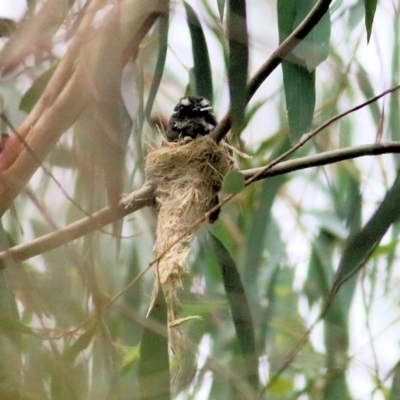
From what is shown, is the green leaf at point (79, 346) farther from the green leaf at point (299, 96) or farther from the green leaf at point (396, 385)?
the green leaf at point (396, 385)

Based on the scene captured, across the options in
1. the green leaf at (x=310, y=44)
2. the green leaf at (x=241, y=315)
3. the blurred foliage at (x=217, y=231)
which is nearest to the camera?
the blurred foliage at (x=217, y=231)

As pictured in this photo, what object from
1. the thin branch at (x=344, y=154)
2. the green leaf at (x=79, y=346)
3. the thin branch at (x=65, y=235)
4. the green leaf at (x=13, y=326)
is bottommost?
the green leaf at (x=79, y=346)

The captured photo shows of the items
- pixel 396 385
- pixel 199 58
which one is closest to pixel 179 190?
pixel 199 58

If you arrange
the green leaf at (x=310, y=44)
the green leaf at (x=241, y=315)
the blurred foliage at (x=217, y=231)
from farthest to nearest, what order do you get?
the green leaf at (x=241, y=315) → the green leaf at (x=310, y=44) → the blurred foliage at (x=217, y=231)

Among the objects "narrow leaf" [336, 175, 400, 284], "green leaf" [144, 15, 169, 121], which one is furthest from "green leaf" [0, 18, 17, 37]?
"narrow leaf" [336, 175, 400, 284]

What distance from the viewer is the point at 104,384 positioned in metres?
0.93

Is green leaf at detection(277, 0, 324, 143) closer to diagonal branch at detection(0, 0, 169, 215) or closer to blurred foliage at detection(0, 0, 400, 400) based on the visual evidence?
blurred foliage at detection(0, 0, 400, 400)

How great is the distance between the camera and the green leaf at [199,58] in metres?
1.24

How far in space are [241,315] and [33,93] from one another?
0.54 meters

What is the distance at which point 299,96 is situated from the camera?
3.74ft

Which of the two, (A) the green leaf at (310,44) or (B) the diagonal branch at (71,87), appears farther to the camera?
(A) the green leaf at (310,44)

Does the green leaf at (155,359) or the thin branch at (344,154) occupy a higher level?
the thin branch at (344,154)

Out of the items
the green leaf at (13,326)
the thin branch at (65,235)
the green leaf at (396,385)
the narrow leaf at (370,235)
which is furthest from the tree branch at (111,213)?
the green leaf at (396,385)

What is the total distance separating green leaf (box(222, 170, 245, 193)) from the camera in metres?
0.92
